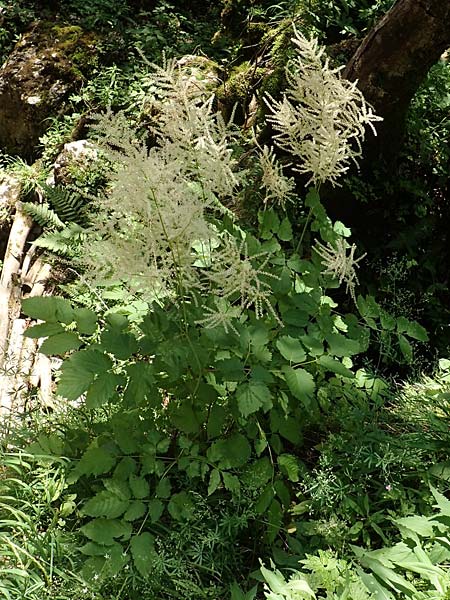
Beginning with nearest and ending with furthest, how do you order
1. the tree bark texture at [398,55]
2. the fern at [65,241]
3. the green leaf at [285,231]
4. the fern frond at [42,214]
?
the green leaf at [285,231], the tree bark texture at [398,55], the fern at [65,241], the fern frond at [42,214]

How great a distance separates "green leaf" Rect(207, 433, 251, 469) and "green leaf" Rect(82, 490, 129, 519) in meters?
0.37

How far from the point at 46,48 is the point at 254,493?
473cm

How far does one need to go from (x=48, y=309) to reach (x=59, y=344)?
14 centimetres

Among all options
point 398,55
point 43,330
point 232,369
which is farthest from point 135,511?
point 398,55

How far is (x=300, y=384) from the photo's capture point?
2.39m

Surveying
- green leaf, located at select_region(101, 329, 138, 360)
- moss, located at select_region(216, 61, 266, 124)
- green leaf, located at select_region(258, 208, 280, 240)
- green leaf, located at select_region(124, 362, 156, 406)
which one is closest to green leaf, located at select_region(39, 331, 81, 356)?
green leaf, located at select_region(101, 329, 138, 360)

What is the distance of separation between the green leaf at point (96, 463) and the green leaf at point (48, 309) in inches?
20.7

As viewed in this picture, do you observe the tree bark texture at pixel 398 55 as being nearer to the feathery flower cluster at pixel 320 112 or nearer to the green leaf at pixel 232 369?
the feathery flower cluster at pixel 320 112

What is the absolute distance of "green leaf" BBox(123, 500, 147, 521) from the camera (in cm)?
237

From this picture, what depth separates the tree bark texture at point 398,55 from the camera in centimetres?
341

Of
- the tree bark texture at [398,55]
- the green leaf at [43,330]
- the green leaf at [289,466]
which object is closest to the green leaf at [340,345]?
the green leaf at [289,466]

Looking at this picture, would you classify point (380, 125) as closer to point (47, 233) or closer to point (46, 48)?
point (47, 233)

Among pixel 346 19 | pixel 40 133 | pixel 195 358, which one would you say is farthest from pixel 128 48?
pixel 195 358

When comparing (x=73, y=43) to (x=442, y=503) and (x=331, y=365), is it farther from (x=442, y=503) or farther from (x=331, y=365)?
(x=442, y=503)
